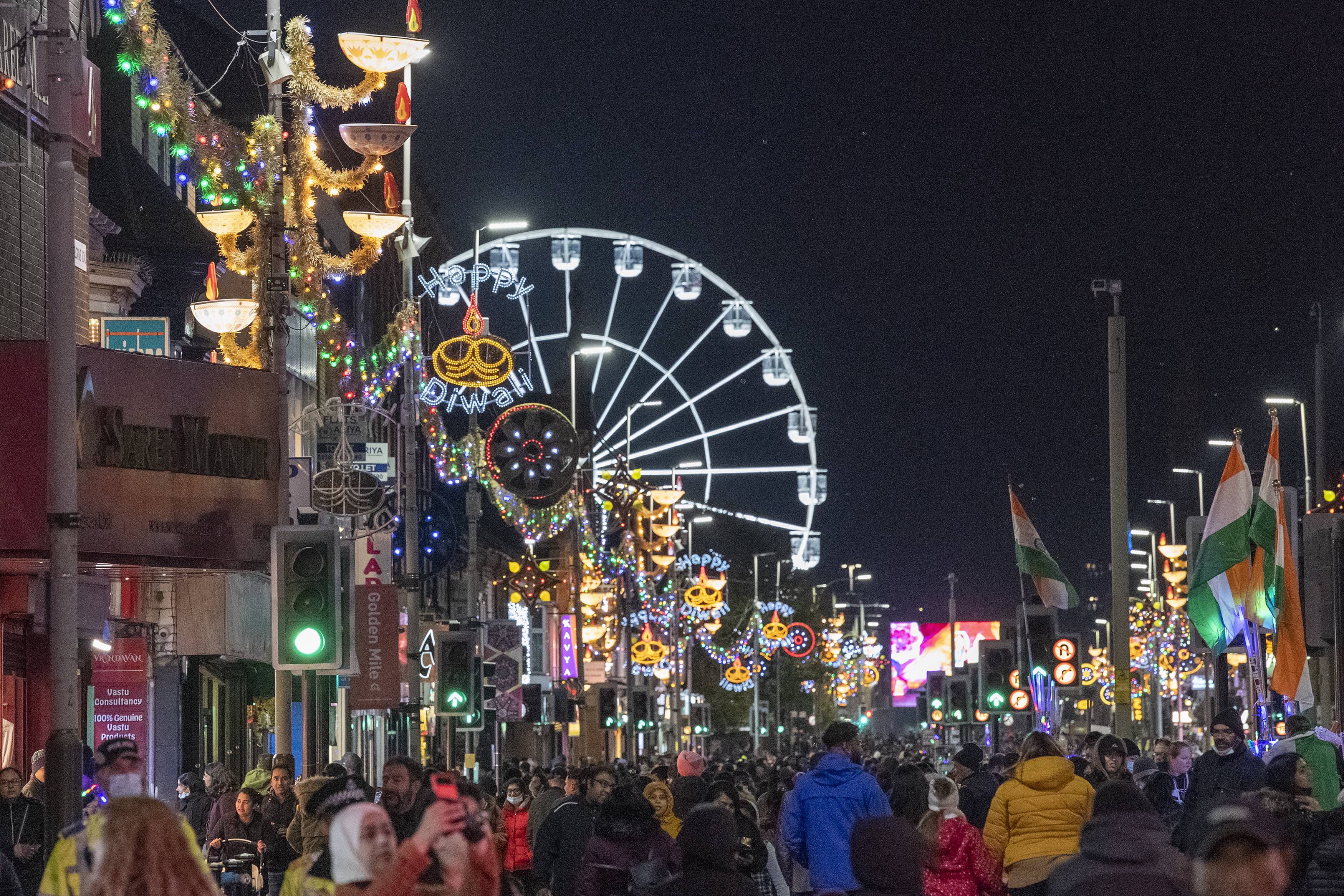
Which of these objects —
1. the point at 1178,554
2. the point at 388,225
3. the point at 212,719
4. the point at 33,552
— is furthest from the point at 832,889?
the point at 1178,554

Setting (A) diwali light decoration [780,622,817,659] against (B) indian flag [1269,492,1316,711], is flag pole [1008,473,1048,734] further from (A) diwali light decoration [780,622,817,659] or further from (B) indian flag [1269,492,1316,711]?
(A) diwali light decoration [780,622,817,659]

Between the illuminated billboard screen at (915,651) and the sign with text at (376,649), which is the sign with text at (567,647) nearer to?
the sign with text at (376,649)

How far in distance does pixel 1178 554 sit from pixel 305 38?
201ft

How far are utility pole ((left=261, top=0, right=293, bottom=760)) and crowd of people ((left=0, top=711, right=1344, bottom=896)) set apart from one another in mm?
891

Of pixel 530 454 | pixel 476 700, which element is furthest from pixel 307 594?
pixel 530 454

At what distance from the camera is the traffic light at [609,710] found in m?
60.2

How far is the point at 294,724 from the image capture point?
135ft

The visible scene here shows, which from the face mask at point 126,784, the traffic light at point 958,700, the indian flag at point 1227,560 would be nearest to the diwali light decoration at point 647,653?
the traffic light at point 958,700

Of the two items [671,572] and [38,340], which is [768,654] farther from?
[38,340]

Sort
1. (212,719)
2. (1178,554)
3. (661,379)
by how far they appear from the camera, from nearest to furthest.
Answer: (212,719)
(661,379)
(1178,554)

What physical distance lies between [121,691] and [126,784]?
16849mm

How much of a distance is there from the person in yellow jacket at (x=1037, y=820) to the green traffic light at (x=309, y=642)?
5.09 m

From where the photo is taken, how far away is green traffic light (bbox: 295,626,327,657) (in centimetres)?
1570

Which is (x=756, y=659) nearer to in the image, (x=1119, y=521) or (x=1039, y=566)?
(x=1039, y=566)
